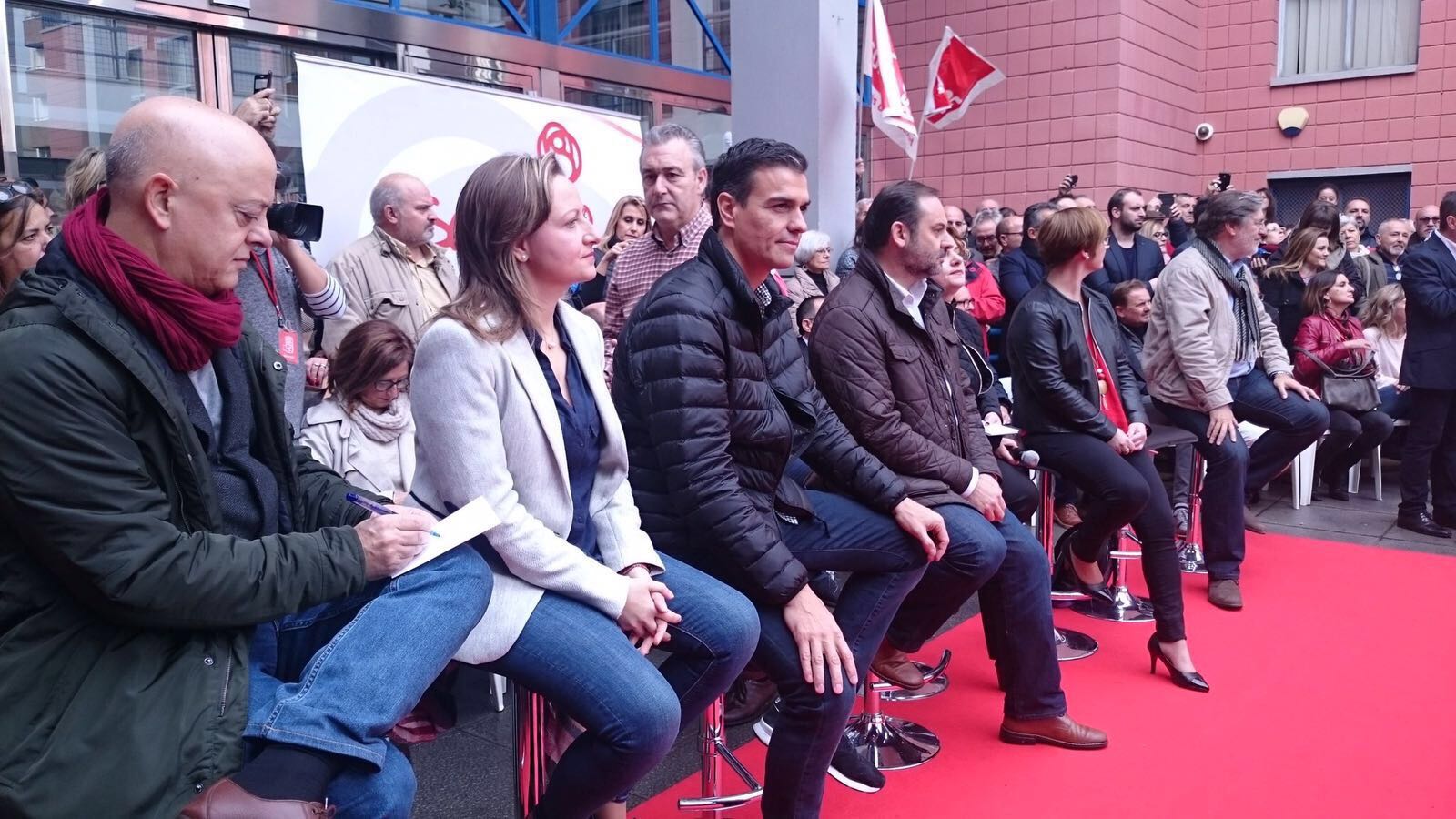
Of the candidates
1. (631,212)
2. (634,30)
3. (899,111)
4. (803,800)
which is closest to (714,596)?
(803,800)

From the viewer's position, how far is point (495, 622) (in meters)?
1.87

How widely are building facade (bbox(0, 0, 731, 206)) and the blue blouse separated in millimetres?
2076

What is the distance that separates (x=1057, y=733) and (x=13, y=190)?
10.3 feet

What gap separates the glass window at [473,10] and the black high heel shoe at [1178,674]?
5.53m

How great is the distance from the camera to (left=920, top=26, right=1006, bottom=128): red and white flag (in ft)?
24.6

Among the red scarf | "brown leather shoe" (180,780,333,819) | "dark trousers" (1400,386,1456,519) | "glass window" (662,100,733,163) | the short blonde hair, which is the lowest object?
"dark trousers" (1400,386,1456,519)

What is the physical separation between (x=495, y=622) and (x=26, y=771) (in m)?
0.72

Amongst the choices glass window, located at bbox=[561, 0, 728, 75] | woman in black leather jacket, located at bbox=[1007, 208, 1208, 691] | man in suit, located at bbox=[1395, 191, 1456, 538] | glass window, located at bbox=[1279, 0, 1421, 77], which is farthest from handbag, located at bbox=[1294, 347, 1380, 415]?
glass window, located at bbox=[1279, 0, 1421, 77]

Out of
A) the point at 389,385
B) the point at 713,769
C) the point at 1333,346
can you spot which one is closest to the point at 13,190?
the point at 389,385

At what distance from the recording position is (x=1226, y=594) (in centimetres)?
445

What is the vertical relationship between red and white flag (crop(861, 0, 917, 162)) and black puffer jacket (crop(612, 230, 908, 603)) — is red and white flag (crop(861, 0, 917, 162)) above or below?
above

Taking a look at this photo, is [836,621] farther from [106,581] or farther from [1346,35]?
[1346,35]

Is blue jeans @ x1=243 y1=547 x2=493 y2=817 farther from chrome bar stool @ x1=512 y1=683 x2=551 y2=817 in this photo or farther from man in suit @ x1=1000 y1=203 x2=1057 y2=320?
man in suit @ x1=1000 y1=203 x2=1057 y2=320

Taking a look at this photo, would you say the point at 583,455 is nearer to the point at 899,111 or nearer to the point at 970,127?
the point at 899,111
